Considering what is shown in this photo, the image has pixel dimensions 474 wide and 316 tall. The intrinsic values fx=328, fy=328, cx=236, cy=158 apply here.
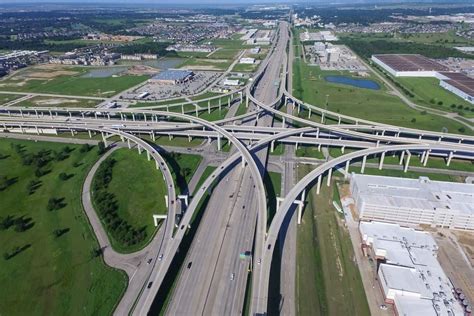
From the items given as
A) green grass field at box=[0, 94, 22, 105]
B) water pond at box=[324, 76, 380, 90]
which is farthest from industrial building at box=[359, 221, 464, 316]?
green grass field at box=[0, 94, 22, 105]

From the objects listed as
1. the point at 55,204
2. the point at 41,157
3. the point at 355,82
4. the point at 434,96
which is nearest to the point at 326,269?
the point at 55,204

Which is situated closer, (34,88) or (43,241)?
(43,241)

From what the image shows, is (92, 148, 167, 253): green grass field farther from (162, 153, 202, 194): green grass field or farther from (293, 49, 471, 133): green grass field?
(293, 49, 471, 133): green grass field

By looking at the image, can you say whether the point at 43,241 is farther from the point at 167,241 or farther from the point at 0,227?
the point at 167,241

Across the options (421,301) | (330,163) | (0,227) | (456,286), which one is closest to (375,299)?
(421,301)

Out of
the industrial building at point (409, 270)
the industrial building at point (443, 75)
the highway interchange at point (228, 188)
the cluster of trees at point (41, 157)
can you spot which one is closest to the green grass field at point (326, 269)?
the highway interchange at point (228, 188)
